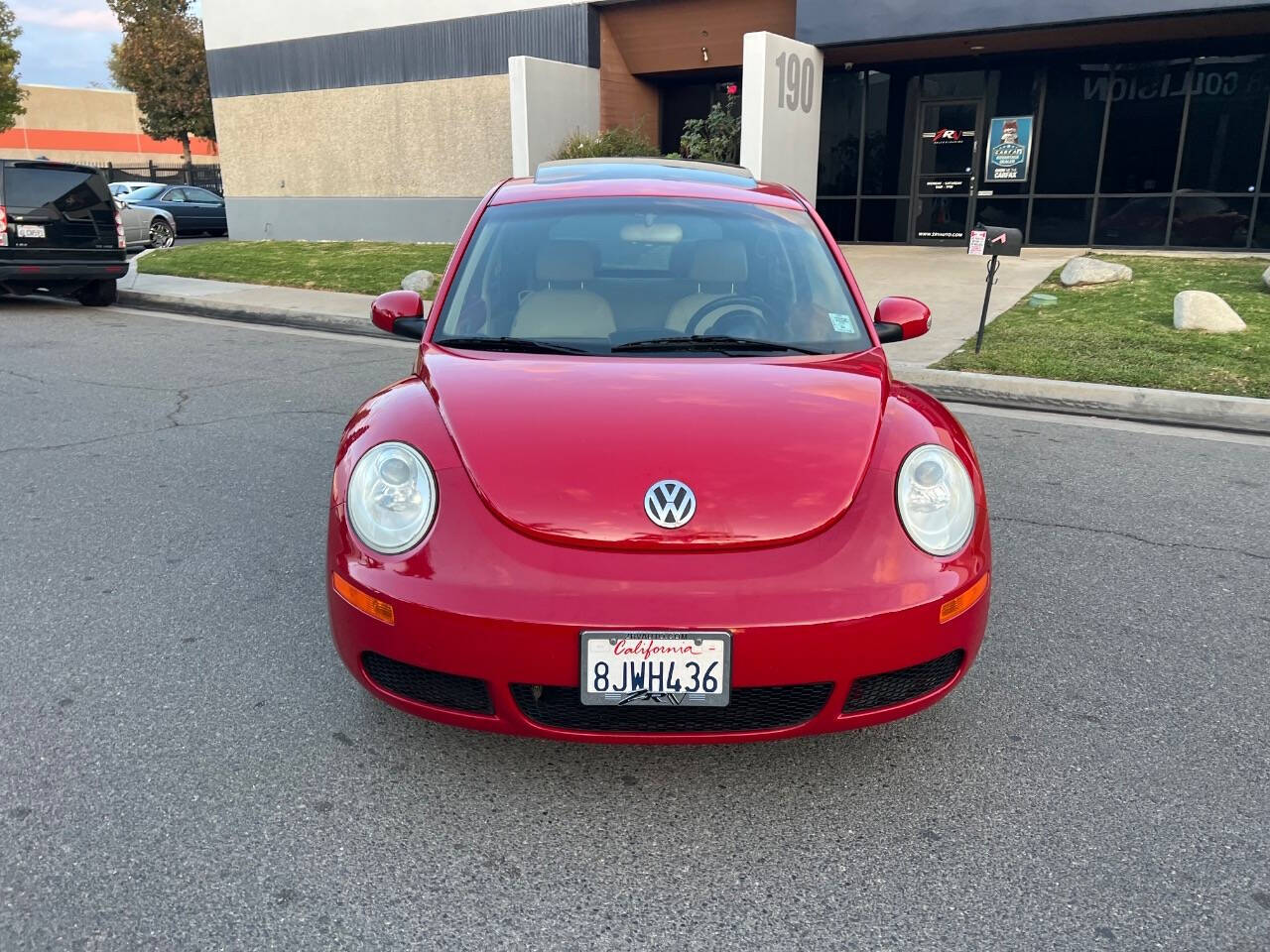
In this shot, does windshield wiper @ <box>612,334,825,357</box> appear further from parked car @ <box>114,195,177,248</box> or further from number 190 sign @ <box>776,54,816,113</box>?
parked car @ <box>114,195,177,248</box>

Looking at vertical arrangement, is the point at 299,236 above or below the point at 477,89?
below

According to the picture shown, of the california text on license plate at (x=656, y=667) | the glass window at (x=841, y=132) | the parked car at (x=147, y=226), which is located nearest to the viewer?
the california text on license plate at (x=656, y=667)

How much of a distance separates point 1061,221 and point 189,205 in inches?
779

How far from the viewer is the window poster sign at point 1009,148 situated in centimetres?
1689

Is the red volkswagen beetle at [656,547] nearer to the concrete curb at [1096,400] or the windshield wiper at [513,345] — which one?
the windshield wiper at [513,345]

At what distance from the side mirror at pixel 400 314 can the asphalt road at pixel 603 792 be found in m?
1.08

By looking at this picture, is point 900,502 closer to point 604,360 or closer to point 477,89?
point 604,360

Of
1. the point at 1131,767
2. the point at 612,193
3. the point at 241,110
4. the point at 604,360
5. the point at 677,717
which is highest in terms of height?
the point at 241,110

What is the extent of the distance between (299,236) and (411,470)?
69.0ft

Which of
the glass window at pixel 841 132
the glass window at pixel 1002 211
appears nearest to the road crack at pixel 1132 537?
the glass window at pixel 1002 211

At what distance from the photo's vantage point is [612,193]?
382 cm

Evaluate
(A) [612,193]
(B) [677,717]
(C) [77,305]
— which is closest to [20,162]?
(C) [77,305]

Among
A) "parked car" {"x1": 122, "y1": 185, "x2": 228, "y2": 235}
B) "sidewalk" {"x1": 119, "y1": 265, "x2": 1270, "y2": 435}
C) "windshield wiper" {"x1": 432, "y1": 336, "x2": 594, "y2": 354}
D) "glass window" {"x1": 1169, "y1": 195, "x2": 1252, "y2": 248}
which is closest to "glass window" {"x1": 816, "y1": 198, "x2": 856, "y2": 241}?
"sidewalk" {"x1": 119, "y1": 265, "x2": 1270, "y2": 435}

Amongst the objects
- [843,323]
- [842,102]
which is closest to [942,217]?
[842,102]
